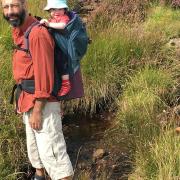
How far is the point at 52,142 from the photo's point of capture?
4.25 metres

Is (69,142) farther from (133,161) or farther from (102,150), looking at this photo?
(133,161)

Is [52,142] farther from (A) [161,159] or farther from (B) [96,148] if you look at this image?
(B) [96,148]

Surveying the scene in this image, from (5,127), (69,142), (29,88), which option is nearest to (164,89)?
(69,142)

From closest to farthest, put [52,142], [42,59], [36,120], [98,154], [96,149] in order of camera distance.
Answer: [42,59]
[36,120]
[52,142]
[98,154]
[96,149]

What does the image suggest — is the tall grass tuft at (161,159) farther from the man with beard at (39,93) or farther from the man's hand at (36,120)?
the man's hand at (36,120)

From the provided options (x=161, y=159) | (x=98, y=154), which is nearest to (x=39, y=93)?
(x=161, y=159)

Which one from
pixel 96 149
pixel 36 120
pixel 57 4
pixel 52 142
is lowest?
pixel 96 149

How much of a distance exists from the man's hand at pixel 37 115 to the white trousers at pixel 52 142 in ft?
0.16

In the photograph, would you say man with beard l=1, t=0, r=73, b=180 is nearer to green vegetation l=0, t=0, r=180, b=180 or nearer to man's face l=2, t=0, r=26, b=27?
man's face l=2, t=0, r=26, b=27

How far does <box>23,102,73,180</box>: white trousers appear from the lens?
4.19 meters

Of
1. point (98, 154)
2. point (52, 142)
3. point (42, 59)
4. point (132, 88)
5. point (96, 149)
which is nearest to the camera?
point (42, 59)

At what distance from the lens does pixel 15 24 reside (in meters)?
4.07

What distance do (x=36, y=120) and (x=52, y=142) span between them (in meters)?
0.25

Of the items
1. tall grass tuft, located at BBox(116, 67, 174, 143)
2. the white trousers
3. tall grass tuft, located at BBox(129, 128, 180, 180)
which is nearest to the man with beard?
the white trousers
